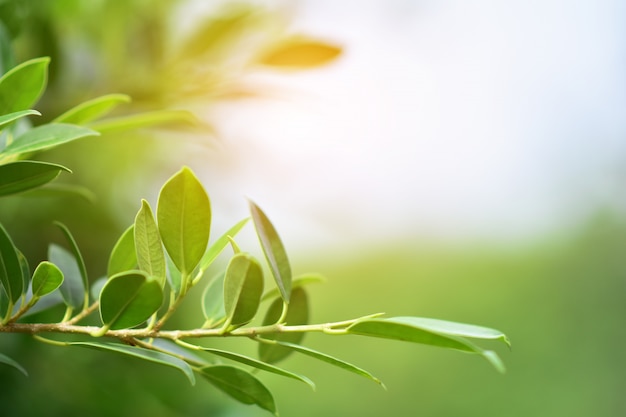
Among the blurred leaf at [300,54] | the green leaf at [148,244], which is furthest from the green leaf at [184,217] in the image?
the blurred leaf at [300,54]

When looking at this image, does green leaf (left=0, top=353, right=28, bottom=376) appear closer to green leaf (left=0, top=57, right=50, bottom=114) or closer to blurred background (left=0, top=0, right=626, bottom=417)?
green leaf (left=0, top=57, right=50, bottom=114)

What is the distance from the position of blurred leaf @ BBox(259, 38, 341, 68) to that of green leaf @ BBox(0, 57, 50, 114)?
26 cm

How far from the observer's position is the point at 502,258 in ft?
5.64

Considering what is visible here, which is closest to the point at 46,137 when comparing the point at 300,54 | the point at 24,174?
the point at 24,174

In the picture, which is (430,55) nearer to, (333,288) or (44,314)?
(333,288)

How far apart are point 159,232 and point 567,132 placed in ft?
6.26

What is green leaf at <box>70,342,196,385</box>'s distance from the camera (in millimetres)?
160

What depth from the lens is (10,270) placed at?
0.59ft

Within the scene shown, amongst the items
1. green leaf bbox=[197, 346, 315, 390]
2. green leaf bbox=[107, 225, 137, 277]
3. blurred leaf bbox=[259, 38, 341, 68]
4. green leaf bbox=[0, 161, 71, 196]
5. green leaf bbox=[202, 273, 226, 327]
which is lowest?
green leaf bbox=[197, 346, 315, 390]

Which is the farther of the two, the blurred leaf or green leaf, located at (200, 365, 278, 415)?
the blurred leaf

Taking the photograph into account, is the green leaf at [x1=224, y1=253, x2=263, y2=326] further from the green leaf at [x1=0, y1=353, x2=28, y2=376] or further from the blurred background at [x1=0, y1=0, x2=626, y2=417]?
the blurred background at [x1=0, y1=0, x2=626, y2=417]

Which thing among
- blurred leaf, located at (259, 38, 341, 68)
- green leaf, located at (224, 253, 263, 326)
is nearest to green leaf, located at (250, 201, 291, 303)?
green leaf, located at (224, 253, 263, 326)

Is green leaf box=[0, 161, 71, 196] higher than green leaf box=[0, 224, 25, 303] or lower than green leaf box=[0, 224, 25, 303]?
higher

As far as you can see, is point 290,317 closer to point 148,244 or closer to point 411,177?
point 148,244
